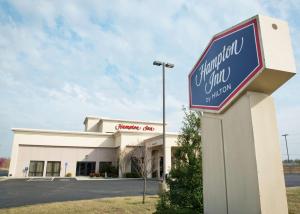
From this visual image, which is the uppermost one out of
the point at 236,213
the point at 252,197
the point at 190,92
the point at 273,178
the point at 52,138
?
the point at 52,138

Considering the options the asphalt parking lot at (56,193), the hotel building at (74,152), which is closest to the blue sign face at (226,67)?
the asphalt parking lot at (56,193)

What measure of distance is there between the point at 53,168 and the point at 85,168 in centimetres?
494

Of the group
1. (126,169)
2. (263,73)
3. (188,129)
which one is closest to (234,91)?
(263,73)

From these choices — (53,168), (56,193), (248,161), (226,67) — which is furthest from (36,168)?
(248,161)

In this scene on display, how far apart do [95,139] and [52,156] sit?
23.5 feet

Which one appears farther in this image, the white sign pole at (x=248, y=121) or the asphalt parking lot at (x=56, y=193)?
the asphalt parking lot at (x=56, y=193)

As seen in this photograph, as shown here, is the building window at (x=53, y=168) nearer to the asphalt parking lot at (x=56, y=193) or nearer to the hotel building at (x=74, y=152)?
the hotel building at (x=74, y=152)

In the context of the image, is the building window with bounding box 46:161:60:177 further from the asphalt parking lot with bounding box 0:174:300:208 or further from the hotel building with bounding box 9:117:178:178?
the asphalt parking lot with bounding box 0:174:300:208

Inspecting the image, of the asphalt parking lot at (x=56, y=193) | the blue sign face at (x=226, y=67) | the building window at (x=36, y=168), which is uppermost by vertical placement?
the blue sign face at (x=226, y=67)

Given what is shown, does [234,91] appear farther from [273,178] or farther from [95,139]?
[95,139]

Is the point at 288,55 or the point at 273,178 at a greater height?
the point at 288,55

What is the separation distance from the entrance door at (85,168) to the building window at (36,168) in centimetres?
542

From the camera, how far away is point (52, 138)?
38906 mm

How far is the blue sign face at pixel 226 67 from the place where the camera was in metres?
3.69
